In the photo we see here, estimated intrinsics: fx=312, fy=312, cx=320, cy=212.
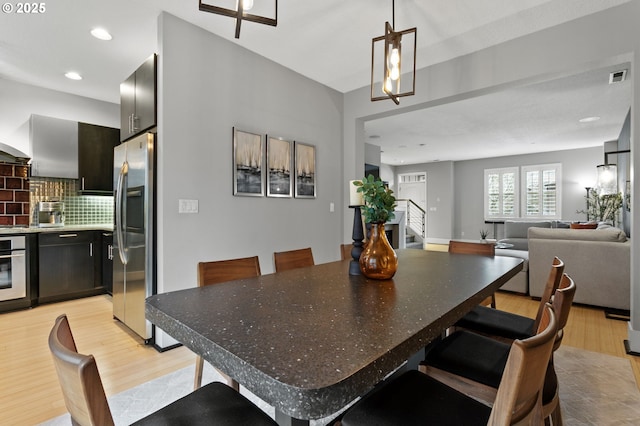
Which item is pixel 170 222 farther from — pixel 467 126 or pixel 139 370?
pixel 467 126

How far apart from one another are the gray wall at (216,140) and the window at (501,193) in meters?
7.60

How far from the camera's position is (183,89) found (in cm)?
262

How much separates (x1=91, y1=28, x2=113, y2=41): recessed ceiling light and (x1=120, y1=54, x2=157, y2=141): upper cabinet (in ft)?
1.22

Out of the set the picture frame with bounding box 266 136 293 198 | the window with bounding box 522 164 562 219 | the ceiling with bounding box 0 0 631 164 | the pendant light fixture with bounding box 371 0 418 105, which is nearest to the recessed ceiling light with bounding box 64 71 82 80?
the ceiling with bounding box 0 0 631 164

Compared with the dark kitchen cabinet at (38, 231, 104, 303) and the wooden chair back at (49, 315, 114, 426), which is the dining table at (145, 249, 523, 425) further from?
the dark kitchen cabinet at (38, 231, 104, 303)

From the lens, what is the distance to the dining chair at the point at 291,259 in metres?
1.91

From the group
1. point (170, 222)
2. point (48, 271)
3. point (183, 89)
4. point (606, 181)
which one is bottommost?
point (48, 271)

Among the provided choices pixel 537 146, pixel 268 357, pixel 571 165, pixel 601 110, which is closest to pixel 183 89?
pixel 268 357

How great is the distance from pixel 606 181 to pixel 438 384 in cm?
628

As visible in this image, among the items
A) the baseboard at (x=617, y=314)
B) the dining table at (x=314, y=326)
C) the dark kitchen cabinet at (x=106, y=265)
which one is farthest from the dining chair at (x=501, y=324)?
the dark kitchen cabinet at (x=106, y=265)

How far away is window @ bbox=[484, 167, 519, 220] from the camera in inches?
355

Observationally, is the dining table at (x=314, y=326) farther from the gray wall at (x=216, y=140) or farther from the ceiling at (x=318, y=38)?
the ceiling at (x=318, y=38)

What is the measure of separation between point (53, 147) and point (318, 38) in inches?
139

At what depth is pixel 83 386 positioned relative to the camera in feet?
1.78
